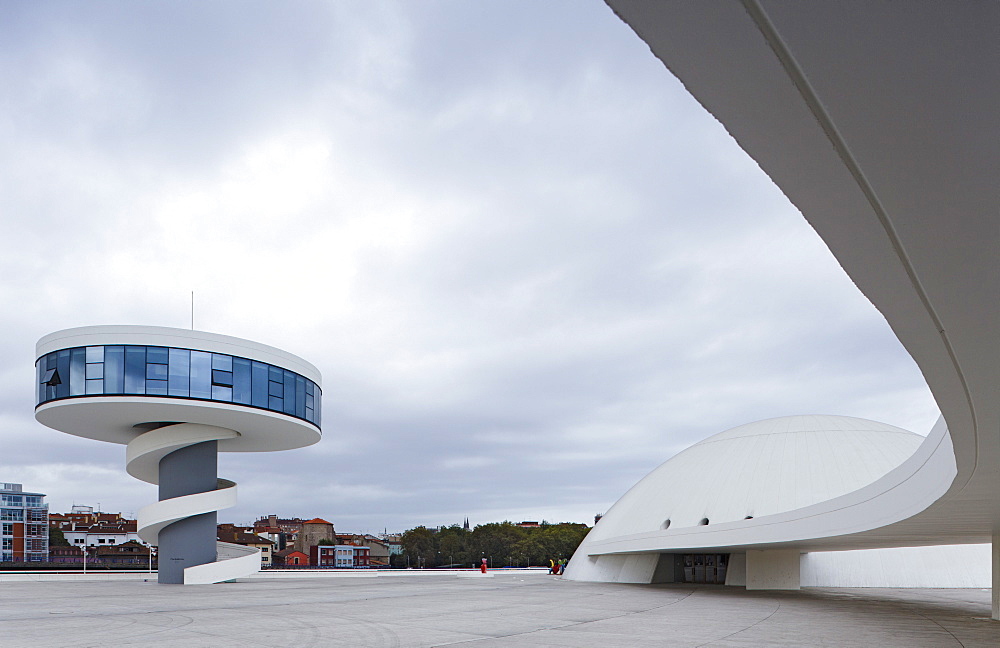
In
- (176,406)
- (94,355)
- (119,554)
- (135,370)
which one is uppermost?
(94,355)

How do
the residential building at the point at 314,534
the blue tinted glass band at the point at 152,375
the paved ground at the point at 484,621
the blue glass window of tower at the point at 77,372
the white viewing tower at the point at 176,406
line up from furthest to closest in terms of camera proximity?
the residential building at the point at 314,534, the white viewing tower at the point at 176,406, the blue tinted glass band at the point at 152,375, the blue glass window of tower at the point at 77,372, the paved ground at the point at 484,621

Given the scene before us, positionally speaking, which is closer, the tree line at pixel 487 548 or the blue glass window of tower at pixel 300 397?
the blue glass window of tower at pixel 300 397

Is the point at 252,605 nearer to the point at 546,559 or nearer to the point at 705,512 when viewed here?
the point at 705,512

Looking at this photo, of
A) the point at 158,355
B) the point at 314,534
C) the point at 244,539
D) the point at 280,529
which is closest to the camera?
the point at 158,355

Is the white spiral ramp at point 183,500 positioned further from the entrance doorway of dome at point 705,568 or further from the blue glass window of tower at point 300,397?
the entrance doorway of dome at point 705,568

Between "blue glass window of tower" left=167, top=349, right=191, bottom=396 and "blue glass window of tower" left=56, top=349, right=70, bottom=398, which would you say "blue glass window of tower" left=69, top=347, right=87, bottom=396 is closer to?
"blue glass window of tower" left=56, top=349, right=70, bottom=398

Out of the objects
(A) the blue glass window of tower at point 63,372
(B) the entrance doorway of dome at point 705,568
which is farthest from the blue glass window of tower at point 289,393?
(B) the entrance doorway of dome at point 705,568

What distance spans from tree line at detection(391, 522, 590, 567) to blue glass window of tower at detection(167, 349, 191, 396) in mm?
Result: 51624

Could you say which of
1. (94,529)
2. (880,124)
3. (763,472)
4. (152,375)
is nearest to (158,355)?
(152,375)

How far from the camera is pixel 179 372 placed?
37.8 metres

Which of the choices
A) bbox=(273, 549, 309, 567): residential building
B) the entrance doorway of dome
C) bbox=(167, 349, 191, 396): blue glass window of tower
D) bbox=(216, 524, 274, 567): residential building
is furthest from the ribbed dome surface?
bbox=(273, 549, 309, 567): residential building

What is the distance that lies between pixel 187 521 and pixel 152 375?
25.9ft

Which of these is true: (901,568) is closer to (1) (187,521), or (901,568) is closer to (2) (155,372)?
(1) (187,521)

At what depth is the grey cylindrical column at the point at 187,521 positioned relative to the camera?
130ft
